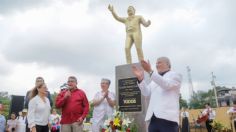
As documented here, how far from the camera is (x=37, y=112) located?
477cm

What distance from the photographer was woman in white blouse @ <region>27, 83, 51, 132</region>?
4.67 m

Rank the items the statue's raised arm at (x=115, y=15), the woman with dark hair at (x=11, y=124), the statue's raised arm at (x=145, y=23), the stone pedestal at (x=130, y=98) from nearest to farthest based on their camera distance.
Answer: the stone pedestal at (x=130, y=98) < the statue's raised arm at (x=145, y=23) < the statue's raised arm at (x=115, y=15) < the woman with dark hair at (x=11, y=124)

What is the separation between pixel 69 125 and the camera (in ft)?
17.1

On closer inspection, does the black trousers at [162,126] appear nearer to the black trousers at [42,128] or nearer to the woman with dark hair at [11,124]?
the black trousers at [42,128]

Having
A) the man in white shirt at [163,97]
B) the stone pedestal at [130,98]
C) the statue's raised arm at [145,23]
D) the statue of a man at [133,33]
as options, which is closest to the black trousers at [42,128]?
the man in white shirt at [163,97]

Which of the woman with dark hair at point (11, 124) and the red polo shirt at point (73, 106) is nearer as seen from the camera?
the red polo shirt at point (73, 106)

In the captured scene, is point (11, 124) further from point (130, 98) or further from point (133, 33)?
point (133, 33)

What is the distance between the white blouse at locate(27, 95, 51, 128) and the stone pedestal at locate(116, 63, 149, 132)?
2696mm

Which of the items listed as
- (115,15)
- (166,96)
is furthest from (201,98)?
(166,96)

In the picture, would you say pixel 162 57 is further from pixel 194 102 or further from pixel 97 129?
pixel 194 102

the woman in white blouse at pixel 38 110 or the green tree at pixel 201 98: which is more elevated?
the green tree at pixel 201 98

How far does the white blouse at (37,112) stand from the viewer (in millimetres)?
4684

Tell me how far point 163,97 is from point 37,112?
2.33 metres

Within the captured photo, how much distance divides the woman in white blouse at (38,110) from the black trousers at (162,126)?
2.11 m
